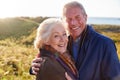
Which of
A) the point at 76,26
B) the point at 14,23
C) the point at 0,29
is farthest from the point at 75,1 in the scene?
the point at 14,23

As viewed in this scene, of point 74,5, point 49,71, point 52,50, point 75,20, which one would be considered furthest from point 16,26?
point 49,71

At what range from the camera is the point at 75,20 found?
5953 mm

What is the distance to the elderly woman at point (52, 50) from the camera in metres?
4.57

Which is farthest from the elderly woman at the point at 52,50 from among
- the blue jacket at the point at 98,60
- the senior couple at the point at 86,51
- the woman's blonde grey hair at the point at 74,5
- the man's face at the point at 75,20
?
the woman's blonde grey hair at the point at 74,5

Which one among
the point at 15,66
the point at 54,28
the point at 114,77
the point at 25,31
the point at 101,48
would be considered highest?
the point at 54,28

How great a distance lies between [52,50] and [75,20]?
1298 mm

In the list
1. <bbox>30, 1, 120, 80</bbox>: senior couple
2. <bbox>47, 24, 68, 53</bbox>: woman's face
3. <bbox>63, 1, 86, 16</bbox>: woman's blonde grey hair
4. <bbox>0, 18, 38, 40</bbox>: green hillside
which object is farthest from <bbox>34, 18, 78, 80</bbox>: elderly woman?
<bbox>0, 18, 38, 40</bbox>: green hillside

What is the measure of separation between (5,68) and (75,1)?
5615 mm

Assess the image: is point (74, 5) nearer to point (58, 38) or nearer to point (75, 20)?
point (75, 20)

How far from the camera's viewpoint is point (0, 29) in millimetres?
47656

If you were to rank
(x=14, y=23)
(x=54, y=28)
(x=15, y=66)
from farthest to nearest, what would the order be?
(x=14, y=23), (x=15, y=66), (x=54, y=28)

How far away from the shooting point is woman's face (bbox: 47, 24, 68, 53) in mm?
4875

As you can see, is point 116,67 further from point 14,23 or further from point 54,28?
point 14,23

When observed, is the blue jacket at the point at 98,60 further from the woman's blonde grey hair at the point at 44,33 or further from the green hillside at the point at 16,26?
the green hillside at the point at 16,26
